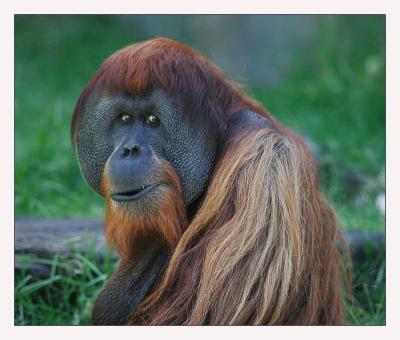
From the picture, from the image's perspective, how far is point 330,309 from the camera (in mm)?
2883

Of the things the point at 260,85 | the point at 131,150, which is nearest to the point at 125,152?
the point at 131,150

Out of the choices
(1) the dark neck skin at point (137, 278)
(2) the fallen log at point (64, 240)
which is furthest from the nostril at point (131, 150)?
(2) the fallen log at point (64, 240)

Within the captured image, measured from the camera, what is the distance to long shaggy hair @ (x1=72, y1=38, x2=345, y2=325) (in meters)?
2.57

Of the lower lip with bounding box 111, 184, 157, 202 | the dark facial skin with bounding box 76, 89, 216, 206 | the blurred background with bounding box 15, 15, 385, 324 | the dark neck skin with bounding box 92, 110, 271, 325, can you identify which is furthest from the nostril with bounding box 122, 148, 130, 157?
the blurred background with bounding box 15, 15, 385, 324

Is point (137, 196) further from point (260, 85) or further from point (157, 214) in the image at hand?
point (260, 85)

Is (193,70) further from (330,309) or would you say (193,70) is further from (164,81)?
(330,309)

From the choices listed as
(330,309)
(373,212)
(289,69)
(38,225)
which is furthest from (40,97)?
(330,309)

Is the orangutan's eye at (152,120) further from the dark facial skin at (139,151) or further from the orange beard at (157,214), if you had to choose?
the orange beard at (157,214)

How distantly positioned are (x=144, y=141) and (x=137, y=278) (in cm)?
56

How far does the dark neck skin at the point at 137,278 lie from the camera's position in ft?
9.30

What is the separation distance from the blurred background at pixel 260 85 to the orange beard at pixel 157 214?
5.50ft

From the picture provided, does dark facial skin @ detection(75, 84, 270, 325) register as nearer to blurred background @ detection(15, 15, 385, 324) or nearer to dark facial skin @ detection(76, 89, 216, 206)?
dark facial skin @ detection(76, 89, 216, 206)

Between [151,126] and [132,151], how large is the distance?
14cm

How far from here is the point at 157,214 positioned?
2678 mm
